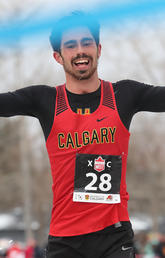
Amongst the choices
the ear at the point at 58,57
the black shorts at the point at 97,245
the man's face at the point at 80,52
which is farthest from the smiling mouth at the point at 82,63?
the black shorts at the point at 97,245

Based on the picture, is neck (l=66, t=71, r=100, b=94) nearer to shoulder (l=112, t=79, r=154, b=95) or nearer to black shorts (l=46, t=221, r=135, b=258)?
shoulder (l=112, t=79, r=154, b=95)

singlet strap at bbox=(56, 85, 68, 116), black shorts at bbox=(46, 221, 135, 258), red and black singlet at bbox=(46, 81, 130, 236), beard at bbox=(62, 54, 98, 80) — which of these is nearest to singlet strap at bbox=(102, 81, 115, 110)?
red and black singlet at bbox=(46, 81, 130, 236)

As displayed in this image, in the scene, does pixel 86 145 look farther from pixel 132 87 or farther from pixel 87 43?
pixel 87 43

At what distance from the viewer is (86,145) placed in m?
3.93

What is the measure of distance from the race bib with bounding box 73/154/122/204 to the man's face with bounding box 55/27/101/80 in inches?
22.8

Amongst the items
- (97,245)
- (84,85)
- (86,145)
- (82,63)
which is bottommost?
(97,245)

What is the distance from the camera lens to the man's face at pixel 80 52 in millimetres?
3900

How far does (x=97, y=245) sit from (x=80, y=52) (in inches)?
50.6

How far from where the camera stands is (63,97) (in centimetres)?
411

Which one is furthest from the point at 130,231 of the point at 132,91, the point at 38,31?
the point at 38,31

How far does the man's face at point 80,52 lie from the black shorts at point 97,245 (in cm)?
106

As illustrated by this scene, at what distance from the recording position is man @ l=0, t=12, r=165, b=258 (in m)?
3.86

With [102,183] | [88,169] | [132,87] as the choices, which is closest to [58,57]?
[132,87]

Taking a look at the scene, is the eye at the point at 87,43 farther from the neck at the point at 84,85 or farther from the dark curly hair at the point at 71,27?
the neck at the point at 84,85
